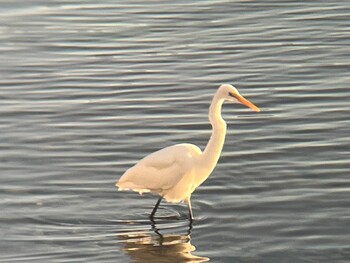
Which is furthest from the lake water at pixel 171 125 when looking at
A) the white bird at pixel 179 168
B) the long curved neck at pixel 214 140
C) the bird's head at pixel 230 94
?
the bird's head at pixel 230 94

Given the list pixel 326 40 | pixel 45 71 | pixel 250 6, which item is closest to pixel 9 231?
pixel 45 71

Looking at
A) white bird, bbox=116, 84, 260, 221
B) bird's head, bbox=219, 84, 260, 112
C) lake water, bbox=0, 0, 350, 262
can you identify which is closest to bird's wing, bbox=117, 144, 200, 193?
white bird, bbox=116, 84, 260, 221

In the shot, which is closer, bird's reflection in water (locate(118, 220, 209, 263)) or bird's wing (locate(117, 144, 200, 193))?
bird's reflection in water (locate(118, 220, 209, 263))

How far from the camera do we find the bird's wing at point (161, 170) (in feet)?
34.3

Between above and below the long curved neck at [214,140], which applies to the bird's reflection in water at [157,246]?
below

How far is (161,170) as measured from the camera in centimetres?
1054

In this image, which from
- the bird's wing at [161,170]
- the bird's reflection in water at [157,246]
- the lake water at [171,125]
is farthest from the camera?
the bird's wing at [161,170]

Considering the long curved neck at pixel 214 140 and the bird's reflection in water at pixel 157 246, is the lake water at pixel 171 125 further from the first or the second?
the long curved neck at pixel 214 140

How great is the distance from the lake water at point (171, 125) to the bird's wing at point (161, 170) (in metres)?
0.29

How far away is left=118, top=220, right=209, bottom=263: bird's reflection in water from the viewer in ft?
31.4

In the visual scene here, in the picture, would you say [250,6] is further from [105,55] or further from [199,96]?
[199,96]

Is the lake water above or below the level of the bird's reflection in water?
above

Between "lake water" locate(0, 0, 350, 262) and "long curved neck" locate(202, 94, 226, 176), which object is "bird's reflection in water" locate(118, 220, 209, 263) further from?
"long curved neck" locate(202, 94, 226, 176)

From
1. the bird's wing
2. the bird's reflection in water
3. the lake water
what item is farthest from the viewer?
the bird's wing
